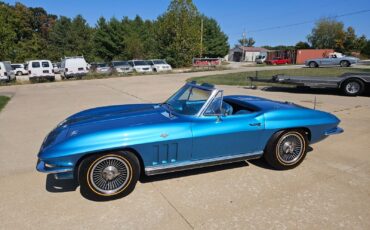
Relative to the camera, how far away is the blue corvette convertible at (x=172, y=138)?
317 centimetres

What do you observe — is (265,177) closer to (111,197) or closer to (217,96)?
(217,96)

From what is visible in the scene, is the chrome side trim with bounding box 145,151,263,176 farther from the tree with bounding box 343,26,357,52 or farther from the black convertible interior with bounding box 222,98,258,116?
the tree with bounding box 343,26,357,52

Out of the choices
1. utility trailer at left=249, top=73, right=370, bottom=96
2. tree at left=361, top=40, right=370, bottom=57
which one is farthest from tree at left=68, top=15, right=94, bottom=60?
tree at left=361, top=40, right=370, bottom=57

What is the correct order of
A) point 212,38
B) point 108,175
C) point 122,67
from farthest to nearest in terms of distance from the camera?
point 212,38
point 122,67
point 108,175

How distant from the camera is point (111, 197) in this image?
3322 mm

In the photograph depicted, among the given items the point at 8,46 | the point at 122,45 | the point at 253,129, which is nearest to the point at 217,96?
the point at 253,129

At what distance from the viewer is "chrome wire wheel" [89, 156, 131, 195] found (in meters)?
3.25

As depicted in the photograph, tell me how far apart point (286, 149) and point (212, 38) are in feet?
188

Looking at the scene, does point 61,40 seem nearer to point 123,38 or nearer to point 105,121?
point 123,38

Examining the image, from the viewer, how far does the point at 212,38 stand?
58750mm

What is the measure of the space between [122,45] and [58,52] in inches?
575

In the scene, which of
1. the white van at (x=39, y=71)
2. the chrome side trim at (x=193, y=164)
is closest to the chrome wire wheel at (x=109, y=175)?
the chrome side trim at (x=193, y=164)

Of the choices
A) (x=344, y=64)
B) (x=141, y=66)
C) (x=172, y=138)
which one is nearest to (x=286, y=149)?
(x=172, y=138)

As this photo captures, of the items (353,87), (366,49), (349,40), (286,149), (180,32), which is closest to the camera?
(286,149)
